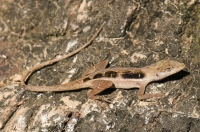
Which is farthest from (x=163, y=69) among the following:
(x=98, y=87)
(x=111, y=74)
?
(x=98, y=87)

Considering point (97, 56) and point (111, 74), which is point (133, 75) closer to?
point (111, 74)

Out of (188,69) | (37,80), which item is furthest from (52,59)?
(188,69)

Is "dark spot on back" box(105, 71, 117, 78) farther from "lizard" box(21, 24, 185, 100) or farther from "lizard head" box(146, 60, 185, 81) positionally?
"lizard head" box(146, 60, 185, 81)

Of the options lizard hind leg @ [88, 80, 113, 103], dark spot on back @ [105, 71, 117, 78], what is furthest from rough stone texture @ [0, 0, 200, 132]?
dark spot on back @ [105, 71, 117, 78]

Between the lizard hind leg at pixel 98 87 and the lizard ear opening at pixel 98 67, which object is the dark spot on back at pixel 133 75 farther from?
the lizard ear opening at pixel 98 67

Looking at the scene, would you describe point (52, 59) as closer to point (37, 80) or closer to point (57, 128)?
point (37, 80)

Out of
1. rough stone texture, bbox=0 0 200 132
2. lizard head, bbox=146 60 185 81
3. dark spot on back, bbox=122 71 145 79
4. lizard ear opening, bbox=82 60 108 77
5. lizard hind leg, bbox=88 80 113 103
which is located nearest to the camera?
rough stone texture, bbox=0 0 200 132

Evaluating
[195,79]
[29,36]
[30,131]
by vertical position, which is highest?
[29,36]
